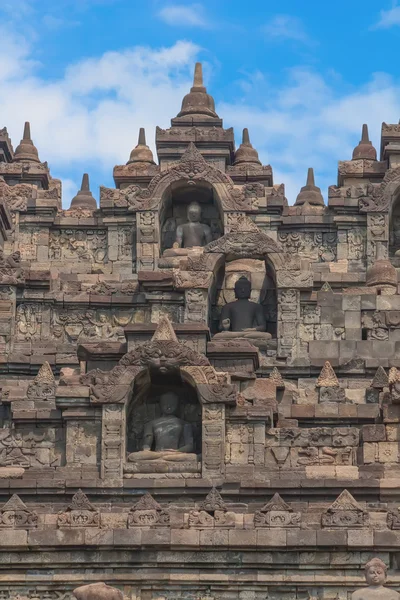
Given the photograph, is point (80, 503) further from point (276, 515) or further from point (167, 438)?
point (167, 438)

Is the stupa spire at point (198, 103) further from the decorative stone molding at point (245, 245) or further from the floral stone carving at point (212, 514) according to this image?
the floral stone carving at point (212, 514)

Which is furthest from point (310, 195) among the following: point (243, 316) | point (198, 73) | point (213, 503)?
point (213, 503)

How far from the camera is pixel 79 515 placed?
70.3 metres

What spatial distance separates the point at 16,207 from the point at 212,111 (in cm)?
842

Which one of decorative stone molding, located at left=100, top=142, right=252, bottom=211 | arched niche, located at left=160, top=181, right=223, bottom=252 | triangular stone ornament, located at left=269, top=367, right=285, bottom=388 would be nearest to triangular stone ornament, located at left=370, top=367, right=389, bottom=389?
triangular stone ornament, located at left=269, top=367, right=285, bottom=388

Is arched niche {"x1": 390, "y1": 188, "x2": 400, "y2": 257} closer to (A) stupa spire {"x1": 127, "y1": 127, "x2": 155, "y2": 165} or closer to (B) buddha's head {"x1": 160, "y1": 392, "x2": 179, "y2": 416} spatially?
(A) stupa spire {"x1": 127, "y1": 127, "x2": 155, "y2": 165}

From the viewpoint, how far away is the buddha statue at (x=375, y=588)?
6281 cm

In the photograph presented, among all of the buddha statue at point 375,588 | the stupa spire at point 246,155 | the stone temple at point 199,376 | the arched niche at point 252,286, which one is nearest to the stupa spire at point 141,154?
the stone temple at point 199,376

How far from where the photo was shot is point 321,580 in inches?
2721

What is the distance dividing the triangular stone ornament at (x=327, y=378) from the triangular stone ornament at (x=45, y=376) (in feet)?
24.1

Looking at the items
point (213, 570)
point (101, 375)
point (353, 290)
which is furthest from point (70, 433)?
point (353, 290)

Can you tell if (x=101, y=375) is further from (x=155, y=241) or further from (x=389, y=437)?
(x=155, y=241)

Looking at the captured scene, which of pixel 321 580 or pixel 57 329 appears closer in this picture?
pixel 321 580

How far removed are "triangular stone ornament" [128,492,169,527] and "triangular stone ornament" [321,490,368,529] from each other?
13.0ft
